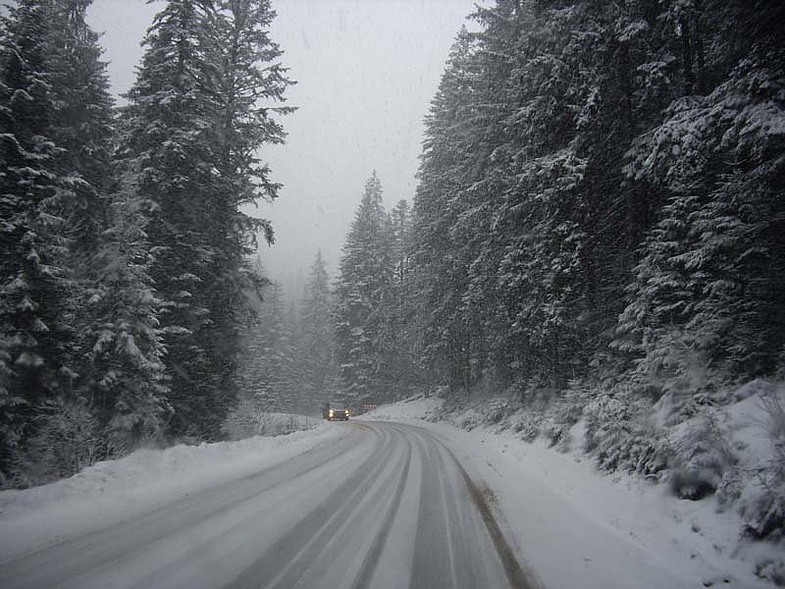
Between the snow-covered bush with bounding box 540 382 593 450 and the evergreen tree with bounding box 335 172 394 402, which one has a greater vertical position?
the evergreen tree with bounding box 335 172 394 402

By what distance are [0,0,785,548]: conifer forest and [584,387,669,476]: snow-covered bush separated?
57 millimetres

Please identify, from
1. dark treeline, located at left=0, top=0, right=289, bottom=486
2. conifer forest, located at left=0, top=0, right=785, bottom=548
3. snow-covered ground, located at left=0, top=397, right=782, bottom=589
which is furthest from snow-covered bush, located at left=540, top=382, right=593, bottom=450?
dark treeline, located at left=0, top=0, right=289, bottom=486

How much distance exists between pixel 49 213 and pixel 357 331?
29.7m

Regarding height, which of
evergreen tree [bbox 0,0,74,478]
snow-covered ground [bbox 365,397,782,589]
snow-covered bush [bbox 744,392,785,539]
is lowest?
snow-covered ground [bbox 365,397,782,589]

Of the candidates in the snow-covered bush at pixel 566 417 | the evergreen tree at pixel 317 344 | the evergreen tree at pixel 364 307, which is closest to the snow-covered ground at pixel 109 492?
the snow-covered bush at pixel 566 417

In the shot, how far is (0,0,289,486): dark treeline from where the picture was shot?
9.91 meters

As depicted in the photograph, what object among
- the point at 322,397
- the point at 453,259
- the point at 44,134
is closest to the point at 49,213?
the point at 44,134

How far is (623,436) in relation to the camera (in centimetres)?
769

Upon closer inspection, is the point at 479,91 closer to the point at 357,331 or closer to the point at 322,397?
the point at 357,331

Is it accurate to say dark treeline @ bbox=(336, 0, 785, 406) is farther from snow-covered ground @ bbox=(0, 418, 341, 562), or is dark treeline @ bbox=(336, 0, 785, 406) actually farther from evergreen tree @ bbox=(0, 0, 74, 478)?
evergreen tree @ bbox=(0, 0, 74, 478)

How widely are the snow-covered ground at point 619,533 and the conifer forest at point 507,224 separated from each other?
13.5 inches

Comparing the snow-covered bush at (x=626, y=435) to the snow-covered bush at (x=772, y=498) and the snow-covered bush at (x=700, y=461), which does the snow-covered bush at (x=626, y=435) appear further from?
the snow-covered bush at (x=772, y=498)

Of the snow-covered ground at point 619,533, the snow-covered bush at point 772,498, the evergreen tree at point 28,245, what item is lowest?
the snow-covered ground at point 619,533

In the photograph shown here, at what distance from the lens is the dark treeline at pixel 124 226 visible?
9906 mm
